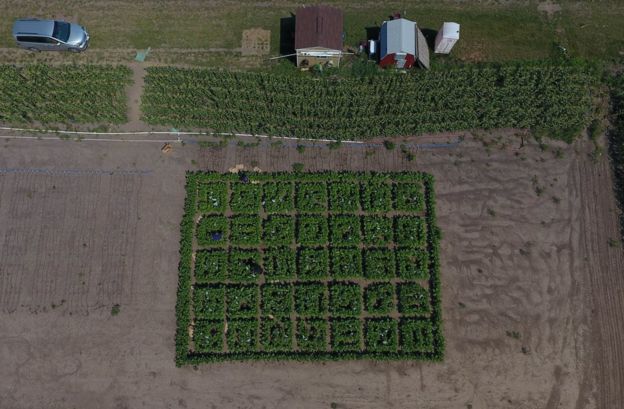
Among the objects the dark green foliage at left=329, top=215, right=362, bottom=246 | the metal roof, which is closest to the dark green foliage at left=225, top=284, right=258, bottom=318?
A: the dark green foliage at left=329, top=215, right=362, bottom=246

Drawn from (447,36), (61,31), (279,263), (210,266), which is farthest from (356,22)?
(61,31)

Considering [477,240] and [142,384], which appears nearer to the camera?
[142,384]

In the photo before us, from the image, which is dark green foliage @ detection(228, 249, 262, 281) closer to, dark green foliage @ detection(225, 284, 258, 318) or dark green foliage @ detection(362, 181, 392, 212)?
dark green foliage @ detection(225, 284, 258, 318)

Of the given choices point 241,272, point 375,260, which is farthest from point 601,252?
point 241,272

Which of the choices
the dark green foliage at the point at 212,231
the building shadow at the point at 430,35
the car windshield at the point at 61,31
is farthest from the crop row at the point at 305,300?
the car windshield at the point at 61,31

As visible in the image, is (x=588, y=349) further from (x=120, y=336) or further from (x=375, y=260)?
(x=120, y=336)

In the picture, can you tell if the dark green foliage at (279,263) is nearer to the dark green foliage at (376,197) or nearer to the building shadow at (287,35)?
the dark green foliage at (376,197)
